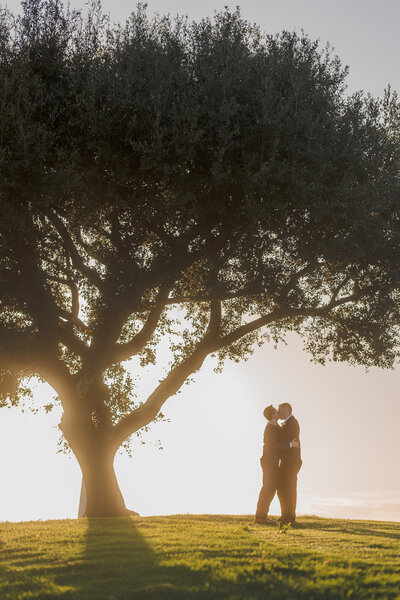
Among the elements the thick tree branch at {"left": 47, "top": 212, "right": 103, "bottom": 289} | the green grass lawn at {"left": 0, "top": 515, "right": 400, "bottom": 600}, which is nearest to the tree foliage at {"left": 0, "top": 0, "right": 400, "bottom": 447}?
the thick tree branch at {"left": 47, "top": 212, "right": 103, "bottom": 289}

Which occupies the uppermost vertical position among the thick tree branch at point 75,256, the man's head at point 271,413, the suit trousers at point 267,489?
the thick tree branch at point 75,256

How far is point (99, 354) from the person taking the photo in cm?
2403

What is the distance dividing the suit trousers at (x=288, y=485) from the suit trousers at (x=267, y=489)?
0.55 feet

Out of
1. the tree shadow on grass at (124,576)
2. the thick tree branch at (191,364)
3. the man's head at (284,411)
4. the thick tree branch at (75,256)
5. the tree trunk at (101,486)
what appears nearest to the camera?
the tree shadow on grass at (124,576)

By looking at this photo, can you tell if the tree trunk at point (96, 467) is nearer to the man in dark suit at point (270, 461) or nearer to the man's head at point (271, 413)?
the man in dark suit at point (270, 461)

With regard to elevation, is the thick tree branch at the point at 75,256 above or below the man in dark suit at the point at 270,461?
above

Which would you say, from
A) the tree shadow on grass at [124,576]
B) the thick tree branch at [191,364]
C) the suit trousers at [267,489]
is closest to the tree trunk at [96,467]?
the thick tree branch at [191,364]

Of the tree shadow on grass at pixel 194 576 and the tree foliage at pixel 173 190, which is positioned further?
the tree foliage at pixel 173 190

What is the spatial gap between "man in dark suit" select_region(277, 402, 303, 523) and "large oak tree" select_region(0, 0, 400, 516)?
5744 millimetres

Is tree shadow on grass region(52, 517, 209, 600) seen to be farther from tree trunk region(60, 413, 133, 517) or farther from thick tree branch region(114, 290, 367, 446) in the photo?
thick tree branch region(114, 290, 367, 446)

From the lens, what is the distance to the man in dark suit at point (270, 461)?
18797 millimetres

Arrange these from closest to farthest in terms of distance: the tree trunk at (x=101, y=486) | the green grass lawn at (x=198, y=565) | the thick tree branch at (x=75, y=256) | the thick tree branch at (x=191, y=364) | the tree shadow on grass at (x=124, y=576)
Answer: the tree shadow on grass at (x=124, y=576), the green grass lawn at (x=198, y=565), the thick tree branch at (x=75, y=256), the tree trunk at (x=101, y=486), the thick tree branch at (x=191, y=364)

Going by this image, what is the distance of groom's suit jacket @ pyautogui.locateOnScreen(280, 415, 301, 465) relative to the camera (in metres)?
18.8

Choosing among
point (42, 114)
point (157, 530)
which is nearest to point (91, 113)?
point (42, 114)
